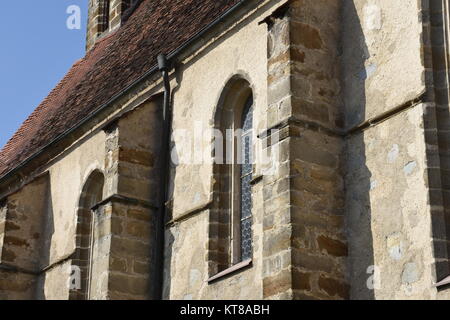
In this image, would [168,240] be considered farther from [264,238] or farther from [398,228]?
[398,228]

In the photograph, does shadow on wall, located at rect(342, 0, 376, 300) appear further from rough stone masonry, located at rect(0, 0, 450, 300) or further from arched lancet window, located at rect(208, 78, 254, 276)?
arched lancet window, located at rect(208, 78, 254, 276)

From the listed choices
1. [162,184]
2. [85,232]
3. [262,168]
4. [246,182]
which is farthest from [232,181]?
[85,232]

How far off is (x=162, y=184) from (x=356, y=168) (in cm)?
437

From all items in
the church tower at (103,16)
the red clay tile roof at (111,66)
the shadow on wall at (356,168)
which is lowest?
the shadow on wall at (356,168)

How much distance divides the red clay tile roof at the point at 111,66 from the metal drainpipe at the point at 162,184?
0.51 meters

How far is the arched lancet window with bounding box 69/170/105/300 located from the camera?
61.2 feet

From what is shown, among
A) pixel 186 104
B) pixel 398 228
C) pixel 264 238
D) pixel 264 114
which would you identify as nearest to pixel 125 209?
pixel 186 104

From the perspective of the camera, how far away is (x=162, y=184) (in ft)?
54.8

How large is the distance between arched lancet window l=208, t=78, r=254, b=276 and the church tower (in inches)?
365

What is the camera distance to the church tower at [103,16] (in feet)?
82.0

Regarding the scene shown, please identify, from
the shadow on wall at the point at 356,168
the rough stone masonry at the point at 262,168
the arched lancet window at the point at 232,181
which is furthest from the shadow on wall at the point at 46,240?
the shadow on wall at the point at 356,168

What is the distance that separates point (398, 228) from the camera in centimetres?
1223

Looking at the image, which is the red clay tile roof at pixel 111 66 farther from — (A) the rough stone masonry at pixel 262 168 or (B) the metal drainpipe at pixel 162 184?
(B) the metal drainpipe at pixel 162 184
